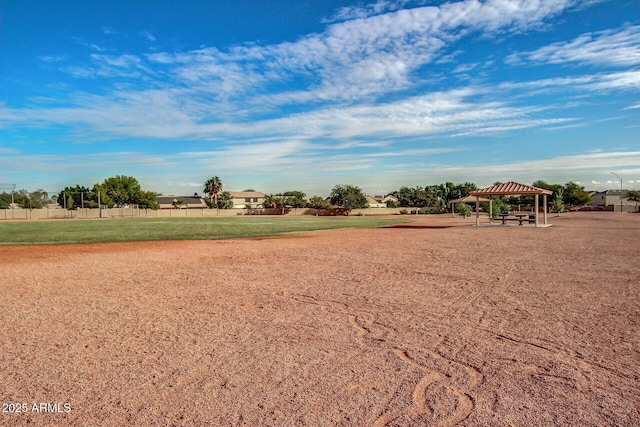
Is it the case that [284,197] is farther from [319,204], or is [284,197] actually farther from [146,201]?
[146,201]

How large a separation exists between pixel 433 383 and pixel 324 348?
151 centimetres

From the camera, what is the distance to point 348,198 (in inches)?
3600

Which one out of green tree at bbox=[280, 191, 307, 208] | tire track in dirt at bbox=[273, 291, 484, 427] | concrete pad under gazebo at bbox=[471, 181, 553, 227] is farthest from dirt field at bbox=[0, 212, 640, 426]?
green tree at bbox=[280, 191, 307, 208]

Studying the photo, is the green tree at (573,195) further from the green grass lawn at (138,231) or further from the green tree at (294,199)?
the green grass lawn at (138,231)

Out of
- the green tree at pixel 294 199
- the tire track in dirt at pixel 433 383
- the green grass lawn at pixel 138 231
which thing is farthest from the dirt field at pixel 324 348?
the green tree at pixel 294 199

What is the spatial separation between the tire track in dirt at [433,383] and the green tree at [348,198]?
272ft

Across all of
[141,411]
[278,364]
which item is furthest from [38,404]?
[278,364]

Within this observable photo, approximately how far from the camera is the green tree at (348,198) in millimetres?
90938

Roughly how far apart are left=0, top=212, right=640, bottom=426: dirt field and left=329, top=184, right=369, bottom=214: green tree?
7944 cm

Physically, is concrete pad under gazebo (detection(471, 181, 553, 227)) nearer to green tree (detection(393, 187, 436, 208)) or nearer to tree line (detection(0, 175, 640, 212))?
tree line (detection(0, 175, 640, 212))

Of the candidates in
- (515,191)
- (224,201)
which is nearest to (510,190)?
(515,191)

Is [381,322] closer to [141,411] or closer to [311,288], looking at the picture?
[311,288]

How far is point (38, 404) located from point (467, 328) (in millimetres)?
5072

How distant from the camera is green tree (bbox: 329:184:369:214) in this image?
90.9 metres
